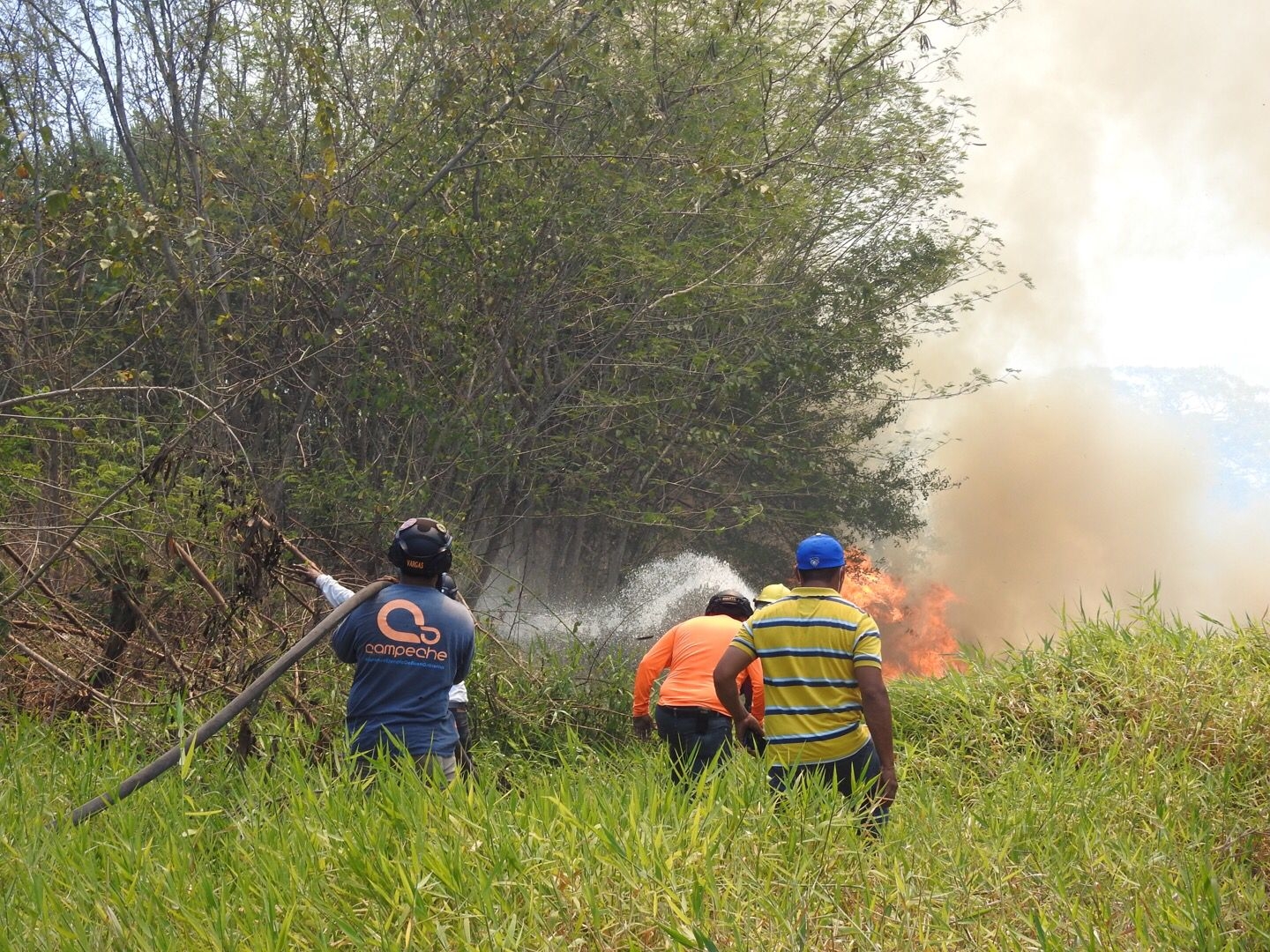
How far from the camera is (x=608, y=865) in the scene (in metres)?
4.18

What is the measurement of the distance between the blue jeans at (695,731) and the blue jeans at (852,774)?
1781 millimetres

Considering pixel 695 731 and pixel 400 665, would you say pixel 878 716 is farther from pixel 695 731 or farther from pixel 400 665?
pixel 695 731

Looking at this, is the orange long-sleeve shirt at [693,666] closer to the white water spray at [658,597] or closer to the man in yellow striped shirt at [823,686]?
the man in yellow striped shirt at [823,686]

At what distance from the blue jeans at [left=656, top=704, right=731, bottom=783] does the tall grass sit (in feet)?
1.10

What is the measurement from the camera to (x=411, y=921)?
3811mm

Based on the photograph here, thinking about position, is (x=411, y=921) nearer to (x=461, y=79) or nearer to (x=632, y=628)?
(x=461, y=79)

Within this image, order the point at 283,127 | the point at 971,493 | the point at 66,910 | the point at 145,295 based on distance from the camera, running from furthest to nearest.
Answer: the point at 971,493
the point at 283,127
the point at 145,295
the point at 66,910

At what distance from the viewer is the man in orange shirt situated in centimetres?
717

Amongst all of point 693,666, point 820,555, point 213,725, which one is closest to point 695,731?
point 693,666

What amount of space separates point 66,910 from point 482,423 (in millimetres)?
10215

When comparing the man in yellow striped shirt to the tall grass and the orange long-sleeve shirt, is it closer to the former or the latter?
the tall grass

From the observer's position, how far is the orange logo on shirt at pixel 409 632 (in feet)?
17.1

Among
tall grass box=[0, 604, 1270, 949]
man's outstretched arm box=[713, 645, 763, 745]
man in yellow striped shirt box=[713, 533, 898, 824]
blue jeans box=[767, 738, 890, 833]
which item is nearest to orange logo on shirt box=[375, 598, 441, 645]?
tall grass box=[0, 604, 1270, 949]

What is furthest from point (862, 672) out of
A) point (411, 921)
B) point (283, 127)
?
point (283, 127)
